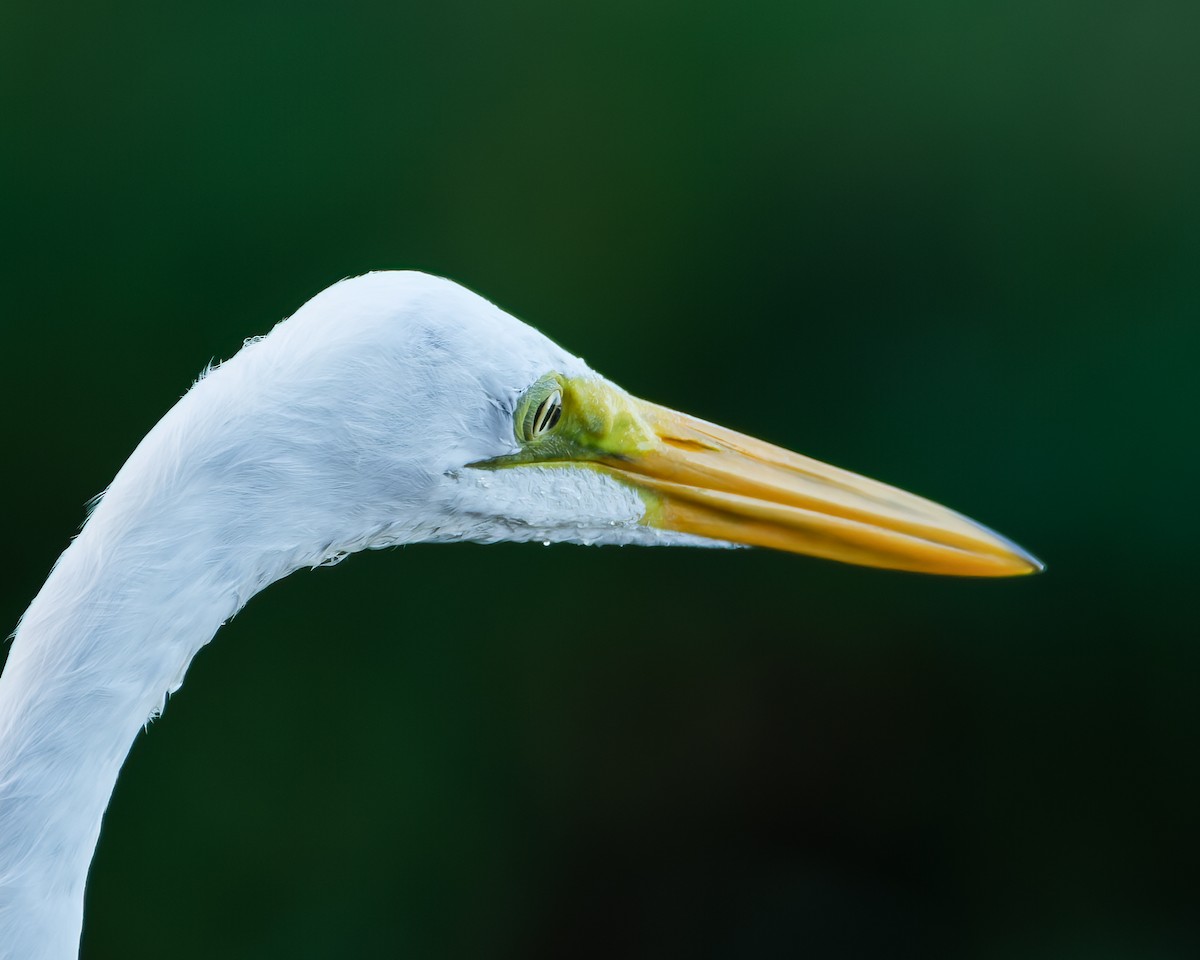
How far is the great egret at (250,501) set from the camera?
1.61ft

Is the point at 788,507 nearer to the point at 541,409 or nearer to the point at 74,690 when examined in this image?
the point at 541,409

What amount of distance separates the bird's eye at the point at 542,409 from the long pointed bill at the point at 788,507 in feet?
0.21

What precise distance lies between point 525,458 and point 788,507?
19 cm

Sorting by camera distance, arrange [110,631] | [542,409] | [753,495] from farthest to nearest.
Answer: [753,495]
[542,409]
[110,631]

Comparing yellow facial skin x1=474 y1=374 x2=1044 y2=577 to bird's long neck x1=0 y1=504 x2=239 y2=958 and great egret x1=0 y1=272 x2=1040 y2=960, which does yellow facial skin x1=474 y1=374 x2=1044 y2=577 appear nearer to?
great egret x1=0 y1=272 x2=1040 y2=960

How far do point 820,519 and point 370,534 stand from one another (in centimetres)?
30

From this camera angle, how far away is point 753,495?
2.29 ft

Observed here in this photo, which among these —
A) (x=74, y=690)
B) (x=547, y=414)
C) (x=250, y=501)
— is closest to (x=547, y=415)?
(x=547, y=414)

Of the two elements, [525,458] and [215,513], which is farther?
[525,458]

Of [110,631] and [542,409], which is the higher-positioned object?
[542,409]

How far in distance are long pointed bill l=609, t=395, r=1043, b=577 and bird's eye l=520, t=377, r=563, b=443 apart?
6 centimetres

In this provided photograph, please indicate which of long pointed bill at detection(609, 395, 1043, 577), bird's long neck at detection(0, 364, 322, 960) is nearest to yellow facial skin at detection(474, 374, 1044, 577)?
long pointed bill at detection(609, 395, 1043, 577)

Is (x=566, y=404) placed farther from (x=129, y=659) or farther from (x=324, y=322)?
(x=129, y=659)

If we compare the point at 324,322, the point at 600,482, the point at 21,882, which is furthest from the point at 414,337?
the point at 21,882
